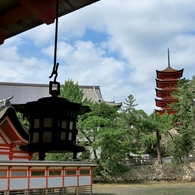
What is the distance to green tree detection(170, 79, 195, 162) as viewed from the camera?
19.4 metres

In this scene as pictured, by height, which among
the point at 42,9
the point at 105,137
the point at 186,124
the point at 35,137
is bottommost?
the point at 35,137

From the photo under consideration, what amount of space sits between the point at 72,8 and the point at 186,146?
18.8m

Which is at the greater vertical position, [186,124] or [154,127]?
[186,124]

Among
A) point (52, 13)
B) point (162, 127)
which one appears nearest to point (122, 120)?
point (162, 127)

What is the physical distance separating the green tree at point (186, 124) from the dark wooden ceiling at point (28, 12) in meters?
17.9

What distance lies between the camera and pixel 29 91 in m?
30.0

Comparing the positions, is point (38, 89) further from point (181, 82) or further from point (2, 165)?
point (2, 165)

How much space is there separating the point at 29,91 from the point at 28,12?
28362 millimetres

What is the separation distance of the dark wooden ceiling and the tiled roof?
2609 cm

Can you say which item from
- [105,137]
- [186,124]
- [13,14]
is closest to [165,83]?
[186,124]

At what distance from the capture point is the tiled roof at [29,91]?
1140 inches

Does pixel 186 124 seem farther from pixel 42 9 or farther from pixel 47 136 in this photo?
pixel 47 136

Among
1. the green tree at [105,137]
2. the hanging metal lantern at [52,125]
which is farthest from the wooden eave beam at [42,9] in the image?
the green tree at [105,137]

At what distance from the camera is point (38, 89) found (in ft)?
100
